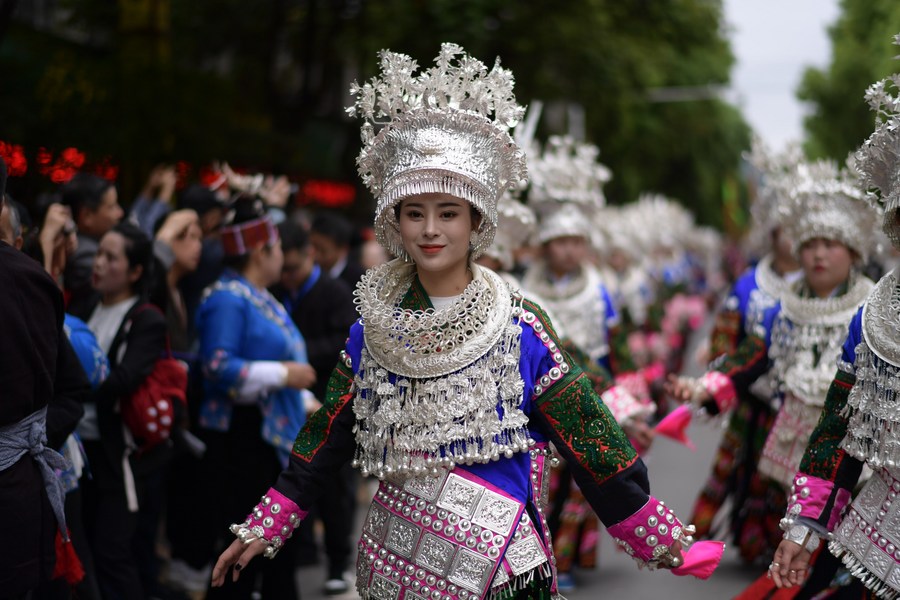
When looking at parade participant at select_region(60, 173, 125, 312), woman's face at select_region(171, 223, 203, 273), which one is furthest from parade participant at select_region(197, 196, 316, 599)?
parade participant at select_region(60, 173, 125, 312)

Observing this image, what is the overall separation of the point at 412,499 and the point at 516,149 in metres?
Answer: 1.15

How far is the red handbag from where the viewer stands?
5.46 metres

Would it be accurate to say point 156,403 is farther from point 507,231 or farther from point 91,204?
point 507,231

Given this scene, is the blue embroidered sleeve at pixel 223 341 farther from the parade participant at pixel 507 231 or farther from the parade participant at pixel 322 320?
the parade participant at pixel 507 231

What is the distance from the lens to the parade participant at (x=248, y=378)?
223 inches

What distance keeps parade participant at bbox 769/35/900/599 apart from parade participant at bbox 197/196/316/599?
8.51 ft

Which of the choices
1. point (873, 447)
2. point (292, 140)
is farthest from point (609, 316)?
point (292, 140)

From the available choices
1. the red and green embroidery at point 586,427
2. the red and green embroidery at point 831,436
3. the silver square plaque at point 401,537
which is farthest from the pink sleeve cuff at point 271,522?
the red and green embroidery at point 831,436

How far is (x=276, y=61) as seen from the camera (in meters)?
18.6

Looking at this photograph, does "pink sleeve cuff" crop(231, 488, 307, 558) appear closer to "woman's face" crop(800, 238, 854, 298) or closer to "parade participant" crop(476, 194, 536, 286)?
"parade participant" crop(476, 194, 536, 286)

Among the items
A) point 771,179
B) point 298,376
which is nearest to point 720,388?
point 771,179

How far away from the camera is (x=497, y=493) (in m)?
3.60

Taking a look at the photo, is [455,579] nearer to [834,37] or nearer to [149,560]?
[149,560]

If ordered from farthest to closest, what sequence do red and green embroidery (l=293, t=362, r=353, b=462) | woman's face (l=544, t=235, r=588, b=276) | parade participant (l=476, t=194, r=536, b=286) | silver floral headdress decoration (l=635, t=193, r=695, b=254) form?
silver floral headdress decoration (l=635, t=193, r=695, b=254) < woman's face (l=544, t=235, r=588, b=276) < parade participant (l=476, t=194, r=536, b=286) < red and green embroidery (l=293, t=362, r=353, b=462)
